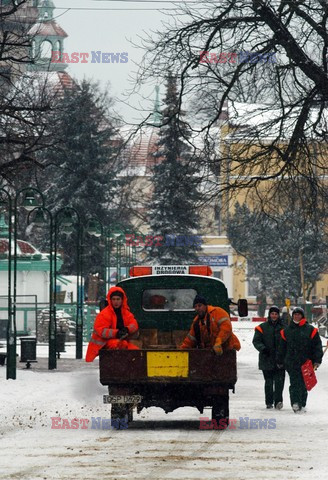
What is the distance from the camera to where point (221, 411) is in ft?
59.7

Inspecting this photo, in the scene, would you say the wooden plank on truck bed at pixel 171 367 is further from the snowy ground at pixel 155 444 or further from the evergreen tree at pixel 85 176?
the evergreen tree at pixel 85 176

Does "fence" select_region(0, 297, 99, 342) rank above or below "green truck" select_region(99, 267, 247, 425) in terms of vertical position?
above

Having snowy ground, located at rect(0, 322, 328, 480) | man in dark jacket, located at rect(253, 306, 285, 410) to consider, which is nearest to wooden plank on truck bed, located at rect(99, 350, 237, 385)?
snowy ground, located at rect(0, 322, 328, 480)

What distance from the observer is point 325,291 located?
112m

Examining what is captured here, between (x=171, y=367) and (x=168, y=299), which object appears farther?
(x=168, y=299)

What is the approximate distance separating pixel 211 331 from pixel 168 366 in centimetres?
71

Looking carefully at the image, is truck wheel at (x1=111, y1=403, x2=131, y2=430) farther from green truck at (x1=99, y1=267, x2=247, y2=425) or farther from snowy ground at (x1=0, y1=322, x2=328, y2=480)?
snowy ground at (x1=0, y1=322, x2=328, y2=480)

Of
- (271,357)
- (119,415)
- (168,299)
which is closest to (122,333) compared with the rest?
(119,415)

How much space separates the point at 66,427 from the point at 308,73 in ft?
39.1

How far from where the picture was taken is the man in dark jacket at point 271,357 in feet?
72.5

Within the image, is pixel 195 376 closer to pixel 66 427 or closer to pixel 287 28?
pixel 66 427

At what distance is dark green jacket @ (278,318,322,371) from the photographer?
2119 cm

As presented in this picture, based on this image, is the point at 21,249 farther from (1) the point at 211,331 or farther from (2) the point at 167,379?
(2) the point at 167,379

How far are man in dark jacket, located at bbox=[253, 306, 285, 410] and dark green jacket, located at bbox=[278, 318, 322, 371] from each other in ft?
2.42
